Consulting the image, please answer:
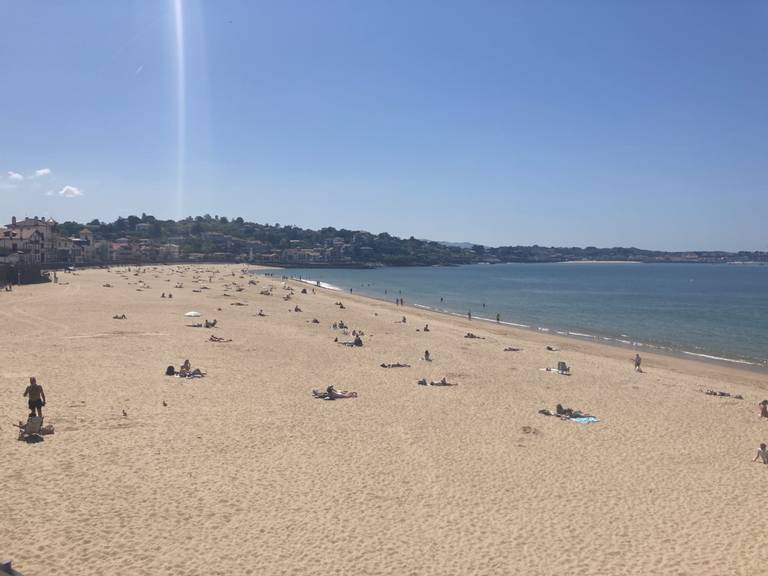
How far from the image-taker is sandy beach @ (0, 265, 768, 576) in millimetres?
8453

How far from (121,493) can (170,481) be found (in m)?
0.91

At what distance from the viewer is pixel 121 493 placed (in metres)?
10.0

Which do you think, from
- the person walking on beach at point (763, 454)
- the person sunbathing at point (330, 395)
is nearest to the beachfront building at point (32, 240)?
the person sunbathing at point (330, 395)

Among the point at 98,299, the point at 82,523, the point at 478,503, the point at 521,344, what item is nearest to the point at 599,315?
the point at 521,344

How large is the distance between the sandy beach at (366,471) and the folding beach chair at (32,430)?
26cm

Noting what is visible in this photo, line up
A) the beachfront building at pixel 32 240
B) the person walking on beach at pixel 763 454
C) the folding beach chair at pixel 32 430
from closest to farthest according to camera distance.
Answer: the folding beach chair at pixel 32 430 < the person walking on beach at pixel 763 454 < the beachfront building at pixel 32 240

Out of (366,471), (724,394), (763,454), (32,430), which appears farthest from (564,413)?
(32,430)

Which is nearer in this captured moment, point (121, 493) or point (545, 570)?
point (545, 570)

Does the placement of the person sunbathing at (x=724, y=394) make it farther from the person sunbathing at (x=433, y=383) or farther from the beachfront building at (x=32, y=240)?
the beachfront building at (x=32, y=240)

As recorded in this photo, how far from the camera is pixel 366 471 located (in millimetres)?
11781

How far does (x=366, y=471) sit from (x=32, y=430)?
7217mm

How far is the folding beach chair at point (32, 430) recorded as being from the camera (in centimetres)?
1218

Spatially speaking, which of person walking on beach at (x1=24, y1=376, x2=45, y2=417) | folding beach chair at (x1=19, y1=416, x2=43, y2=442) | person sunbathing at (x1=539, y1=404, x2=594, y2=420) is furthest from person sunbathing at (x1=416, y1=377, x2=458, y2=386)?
folding beach chair at (x1=19, y1=416, x2=43, y2=442)

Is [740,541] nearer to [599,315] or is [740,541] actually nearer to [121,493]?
[121,493]
